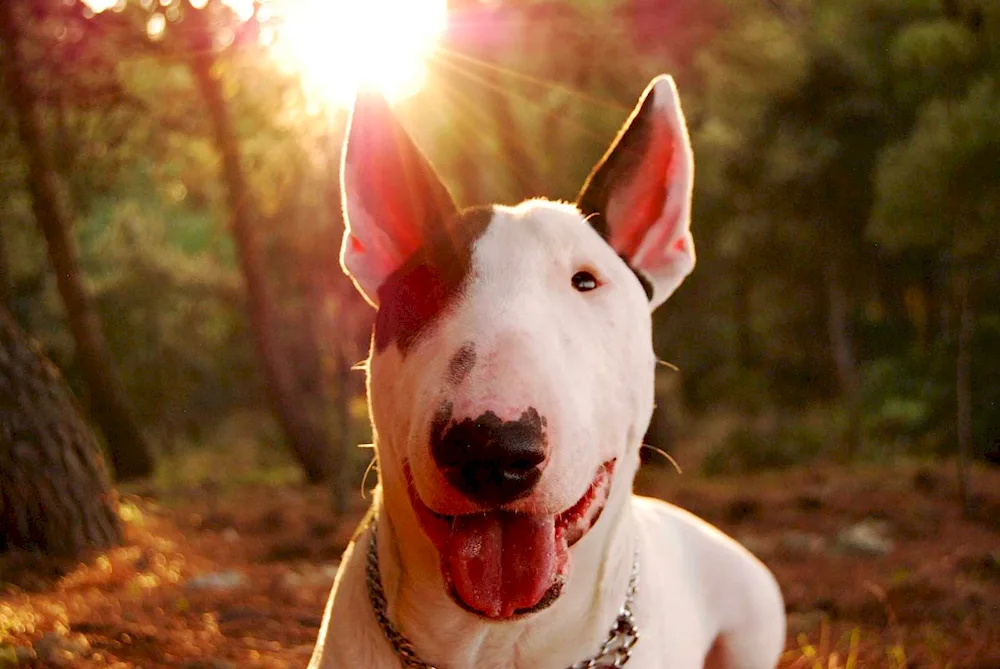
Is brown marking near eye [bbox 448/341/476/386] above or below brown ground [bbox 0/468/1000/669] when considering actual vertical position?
above

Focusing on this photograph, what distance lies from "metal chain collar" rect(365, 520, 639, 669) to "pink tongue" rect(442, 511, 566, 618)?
1.17 feet

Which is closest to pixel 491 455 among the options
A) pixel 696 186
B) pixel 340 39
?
pixel 340 39

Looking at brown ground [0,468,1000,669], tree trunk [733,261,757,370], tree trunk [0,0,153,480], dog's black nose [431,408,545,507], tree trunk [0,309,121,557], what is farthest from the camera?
tree trunk [733,261,757,370]

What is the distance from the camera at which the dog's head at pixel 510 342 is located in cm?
169

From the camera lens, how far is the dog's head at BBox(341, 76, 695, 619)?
1.69 metres

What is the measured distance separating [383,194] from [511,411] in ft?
2.73

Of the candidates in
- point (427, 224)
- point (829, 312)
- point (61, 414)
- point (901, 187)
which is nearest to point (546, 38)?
point (901, 187)

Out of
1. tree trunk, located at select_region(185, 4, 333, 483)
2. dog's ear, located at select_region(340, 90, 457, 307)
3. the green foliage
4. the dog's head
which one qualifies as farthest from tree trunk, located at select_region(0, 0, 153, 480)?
the dog's head

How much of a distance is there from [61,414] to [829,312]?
16961 mm

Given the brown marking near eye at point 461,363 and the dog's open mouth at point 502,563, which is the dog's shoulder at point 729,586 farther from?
the brown marking near eye at point 461,363

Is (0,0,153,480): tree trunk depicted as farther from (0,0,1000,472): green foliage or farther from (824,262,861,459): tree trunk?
(824,262,861,459): tree trunk

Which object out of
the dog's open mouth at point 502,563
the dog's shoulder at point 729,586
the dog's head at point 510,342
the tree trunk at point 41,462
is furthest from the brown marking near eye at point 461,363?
the tree trunk at point 41,462

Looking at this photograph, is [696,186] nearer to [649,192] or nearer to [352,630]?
[649,192]

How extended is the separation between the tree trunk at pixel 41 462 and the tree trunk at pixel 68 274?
2.75 meters
